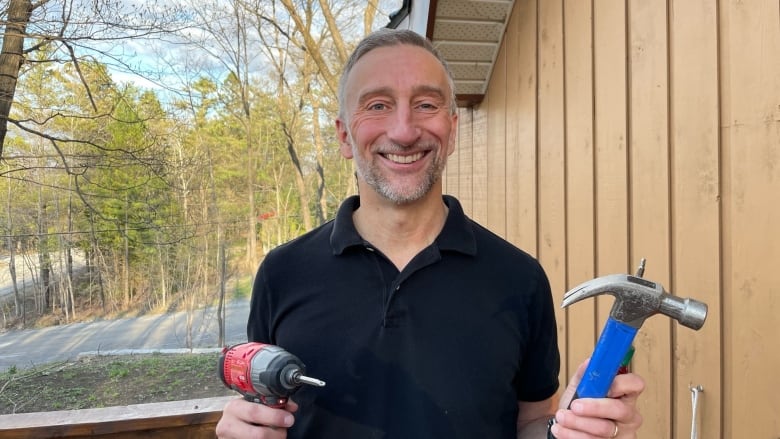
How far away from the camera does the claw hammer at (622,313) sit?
30.3 inches

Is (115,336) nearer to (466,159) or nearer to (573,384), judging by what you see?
(466,159)

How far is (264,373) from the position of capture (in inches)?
35.9

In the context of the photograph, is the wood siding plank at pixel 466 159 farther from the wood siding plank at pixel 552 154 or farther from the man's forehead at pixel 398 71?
the man's forehead at pixel 398 71

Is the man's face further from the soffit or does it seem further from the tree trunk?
the tree trunk

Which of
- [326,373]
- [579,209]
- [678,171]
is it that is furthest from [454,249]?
[579,209]

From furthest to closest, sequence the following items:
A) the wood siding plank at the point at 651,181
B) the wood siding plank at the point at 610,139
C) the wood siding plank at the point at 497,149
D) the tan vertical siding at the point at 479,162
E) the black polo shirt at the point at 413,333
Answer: the tan vertical siding at the point at 479,162, the wood siding plank at the point at 497,149, the wood siding plank at the point at 610,139, the wood siding plank at the point at 651,181, the black polo shirt at the point at 413,333

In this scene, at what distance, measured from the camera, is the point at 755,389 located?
4.21ft

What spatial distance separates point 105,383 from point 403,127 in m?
5.38

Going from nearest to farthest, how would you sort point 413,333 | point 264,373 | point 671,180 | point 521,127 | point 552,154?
point 264,373 < point 413,333 < point 671,180 < point 552,154 < point 521,127

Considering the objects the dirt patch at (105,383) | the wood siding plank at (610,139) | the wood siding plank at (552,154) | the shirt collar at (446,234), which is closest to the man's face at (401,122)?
the shirt collar at (446,234)

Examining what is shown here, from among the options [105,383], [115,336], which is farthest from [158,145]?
[105,383]

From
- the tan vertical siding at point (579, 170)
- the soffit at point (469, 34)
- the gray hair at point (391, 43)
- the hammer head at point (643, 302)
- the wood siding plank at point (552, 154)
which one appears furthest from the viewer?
the soffit at point (469, 34)

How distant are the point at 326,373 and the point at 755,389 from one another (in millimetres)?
1179

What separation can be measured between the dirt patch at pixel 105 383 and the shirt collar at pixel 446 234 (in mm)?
3891
